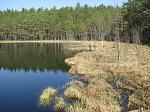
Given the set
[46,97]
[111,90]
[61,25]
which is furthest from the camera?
[61,25]

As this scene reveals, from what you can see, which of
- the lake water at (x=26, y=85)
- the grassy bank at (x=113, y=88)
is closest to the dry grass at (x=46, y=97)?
the lake water at (x=26, y=85)

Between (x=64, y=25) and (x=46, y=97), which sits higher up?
(x=64, y=25)

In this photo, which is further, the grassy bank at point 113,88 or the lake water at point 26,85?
the lake water at point 26,85

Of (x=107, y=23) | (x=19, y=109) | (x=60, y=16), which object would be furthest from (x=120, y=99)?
(x=60, y=16)

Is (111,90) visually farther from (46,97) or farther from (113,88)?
(46,97)

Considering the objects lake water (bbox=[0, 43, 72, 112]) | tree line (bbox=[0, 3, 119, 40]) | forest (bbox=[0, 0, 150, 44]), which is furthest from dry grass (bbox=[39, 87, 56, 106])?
tree line (bbox=[0, 3, 119, 40])

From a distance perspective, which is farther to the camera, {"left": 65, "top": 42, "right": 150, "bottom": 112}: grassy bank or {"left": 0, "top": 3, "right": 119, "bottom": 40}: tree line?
{"left": 0, "top": 3, "right": 119, "bottom": 40}: tree line

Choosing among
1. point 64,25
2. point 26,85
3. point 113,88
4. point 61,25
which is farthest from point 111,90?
point 61,25

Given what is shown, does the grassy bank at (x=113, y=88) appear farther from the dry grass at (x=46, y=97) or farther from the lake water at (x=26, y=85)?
the lake water at (x=26, y=85)

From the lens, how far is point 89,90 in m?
30.2

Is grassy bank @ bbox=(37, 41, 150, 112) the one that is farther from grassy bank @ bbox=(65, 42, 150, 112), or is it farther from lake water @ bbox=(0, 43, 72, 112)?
lake water @ bbox=(0, 43, 72, 112)

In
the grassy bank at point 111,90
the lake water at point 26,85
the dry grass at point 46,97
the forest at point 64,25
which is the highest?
the forest at point 64,25

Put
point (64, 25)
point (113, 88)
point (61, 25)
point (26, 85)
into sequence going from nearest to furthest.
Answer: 1. point (113, 88)
2. point (26, 85)
3. point (64, 25)
4. point (61, 25)

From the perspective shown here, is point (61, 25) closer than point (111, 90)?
No
